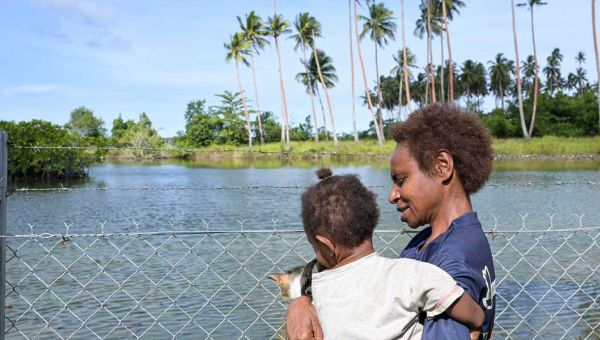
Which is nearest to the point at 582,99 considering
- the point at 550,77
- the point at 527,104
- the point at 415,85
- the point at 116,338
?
the point at 527,104

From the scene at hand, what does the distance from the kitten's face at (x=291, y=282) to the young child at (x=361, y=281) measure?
0.85 ft

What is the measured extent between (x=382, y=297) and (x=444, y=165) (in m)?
0.43

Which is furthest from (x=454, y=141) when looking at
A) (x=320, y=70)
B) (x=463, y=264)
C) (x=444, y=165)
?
(x=320, y=70)

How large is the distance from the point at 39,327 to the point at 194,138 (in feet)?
196

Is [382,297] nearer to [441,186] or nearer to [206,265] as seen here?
[441,186]

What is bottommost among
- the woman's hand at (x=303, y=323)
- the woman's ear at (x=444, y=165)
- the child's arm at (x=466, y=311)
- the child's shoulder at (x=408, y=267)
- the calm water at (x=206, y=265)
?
the calm water at (x=206, y=265)

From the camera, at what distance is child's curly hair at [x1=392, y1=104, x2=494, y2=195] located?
178cm

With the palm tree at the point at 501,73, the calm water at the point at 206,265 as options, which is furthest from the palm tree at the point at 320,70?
the calm water at the point at 206,265

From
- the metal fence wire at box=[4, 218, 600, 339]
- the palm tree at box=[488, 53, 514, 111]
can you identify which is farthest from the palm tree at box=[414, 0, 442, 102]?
the metal fence wire at box=[4, 218, 600, 339]

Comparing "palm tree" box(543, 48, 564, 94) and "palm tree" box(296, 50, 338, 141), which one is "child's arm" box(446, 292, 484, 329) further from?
"palm tree" box(543, 48, 564, 94)

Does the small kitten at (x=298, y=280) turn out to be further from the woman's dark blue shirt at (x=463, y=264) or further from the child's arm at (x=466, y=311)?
the child's arm at (x=466, y=311)

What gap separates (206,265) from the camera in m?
5.57

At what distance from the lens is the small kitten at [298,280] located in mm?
1863

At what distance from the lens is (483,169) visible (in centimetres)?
181
